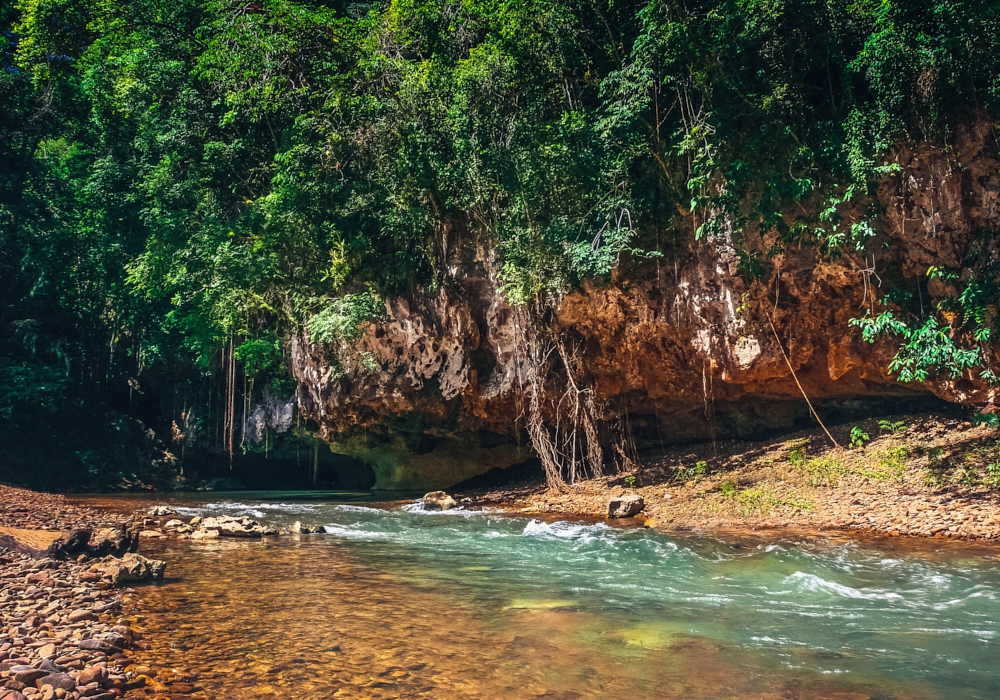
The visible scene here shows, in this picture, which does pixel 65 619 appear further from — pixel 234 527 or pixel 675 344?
pixel 675 344

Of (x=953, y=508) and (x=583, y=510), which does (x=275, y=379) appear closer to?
(x=583, y=510)

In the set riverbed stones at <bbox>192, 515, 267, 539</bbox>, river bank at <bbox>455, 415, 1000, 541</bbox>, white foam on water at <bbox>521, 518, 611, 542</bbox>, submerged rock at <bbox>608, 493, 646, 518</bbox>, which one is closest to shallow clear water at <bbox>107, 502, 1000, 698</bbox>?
white foam on water at <bbox>521, 518, 611, 542</bbox>

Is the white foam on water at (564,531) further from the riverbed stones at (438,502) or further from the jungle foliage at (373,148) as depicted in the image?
the jungle foliage at (373,148)

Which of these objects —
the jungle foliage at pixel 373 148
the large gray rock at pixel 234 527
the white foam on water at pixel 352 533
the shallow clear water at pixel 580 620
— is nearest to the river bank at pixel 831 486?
the shallow clear water at pixel 580 620

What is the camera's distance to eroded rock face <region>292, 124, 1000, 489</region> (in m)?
9.14

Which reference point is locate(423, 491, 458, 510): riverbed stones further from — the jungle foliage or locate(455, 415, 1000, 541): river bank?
the jungle foliage

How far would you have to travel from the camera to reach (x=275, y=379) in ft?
A: 58.9

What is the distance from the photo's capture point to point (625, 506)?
35.5ft

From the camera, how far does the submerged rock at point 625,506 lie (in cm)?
1076

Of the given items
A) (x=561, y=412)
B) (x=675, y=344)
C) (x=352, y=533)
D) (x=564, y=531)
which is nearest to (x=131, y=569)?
(x=352, y=533)

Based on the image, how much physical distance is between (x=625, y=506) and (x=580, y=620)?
6239mm

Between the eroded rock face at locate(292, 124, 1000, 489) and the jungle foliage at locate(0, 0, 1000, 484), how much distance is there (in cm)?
58

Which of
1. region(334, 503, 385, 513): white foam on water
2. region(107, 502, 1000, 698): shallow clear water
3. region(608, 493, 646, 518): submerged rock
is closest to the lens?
region(107, 502, 1000, 698): shallow clear water

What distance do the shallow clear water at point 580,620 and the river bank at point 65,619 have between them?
9.8 inches
